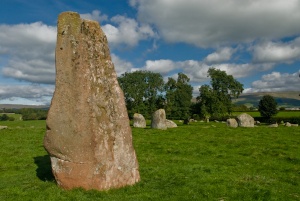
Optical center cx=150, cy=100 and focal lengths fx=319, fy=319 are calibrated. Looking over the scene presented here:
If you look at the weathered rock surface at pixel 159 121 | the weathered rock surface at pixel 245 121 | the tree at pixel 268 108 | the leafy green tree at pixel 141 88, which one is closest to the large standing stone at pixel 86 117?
the weathered rock surface at pixel 159 121

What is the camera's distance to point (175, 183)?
11.9 meters

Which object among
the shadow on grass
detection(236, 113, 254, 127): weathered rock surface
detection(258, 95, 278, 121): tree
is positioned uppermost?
detection(258, 95, 278, 121): tree

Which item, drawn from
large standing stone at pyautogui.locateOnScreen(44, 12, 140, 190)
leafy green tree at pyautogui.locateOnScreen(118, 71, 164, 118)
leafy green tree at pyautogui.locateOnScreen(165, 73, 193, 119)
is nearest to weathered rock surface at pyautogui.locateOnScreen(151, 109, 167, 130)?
large standing stone at pyautogui.locateOnScreen(44, 12, 140, 190)

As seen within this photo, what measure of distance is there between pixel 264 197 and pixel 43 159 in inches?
507

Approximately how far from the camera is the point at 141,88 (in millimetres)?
90938

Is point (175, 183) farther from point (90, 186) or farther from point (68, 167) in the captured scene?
point (68, 167)

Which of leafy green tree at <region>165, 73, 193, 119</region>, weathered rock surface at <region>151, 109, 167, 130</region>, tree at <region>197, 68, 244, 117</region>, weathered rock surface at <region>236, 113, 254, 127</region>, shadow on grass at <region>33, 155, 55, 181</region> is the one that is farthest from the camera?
leafy green tree at <region>165, 73, 193, 119</region>

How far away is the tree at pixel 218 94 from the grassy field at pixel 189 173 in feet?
166

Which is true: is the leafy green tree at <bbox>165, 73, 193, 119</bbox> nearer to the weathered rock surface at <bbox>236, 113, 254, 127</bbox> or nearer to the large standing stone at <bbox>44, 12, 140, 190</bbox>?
the weathered rock surface at <bbox>236, 113, 254, 127</bbox>

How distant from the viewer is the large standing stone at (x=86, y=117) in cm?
1115

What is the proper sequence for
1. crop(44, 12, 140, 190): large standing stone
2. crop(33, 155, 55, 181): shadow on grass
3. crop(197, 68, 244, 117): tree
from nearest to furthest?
1. crop(44, 12, 140, 190): large standing stone
2. crop(33, 155, 55, 181): shadow on grass
3. crop(197, 68, 244, 117): tree

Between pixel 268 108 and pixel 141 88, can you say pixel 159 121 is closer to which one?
pixel 268 108

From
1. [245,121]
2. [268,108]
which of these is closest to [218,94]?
[268,108]

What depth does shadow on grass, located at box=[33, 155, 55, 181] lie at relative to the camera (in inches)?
528
